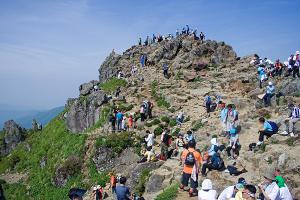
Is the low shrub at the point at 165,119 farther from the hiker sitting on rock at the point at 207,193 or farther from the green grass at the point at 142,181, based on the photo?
the hiker sitting on rock at the point at 207,193

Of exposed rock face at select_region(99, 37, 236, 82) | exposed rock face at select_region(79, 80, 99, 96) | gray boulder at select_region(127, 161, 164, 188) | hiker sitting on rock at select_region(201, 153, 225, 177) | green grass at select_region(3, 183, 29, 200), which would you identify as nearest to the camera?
hiker sitting on rock at select_region(201, 153, 225, 177)

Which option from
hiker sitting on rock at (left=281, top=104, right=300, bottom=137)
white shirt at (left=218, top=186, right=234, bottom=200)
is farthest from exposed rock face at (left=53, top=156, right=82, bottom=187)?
white shirt at (left=218, top=186, right=234, bottom=200)

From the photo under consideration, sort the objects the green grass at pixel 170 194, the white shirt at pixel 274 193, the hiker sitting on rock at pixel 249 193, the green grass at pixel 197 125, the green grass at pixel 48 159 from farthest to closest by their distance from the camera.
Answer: the green grass at pixel 48 159 → the green grass at pixel 197 125 → the green grass at pixel 170 194 → the white shirt at pixel 274 193 → the hiker sitting on rock at pixel 249 193

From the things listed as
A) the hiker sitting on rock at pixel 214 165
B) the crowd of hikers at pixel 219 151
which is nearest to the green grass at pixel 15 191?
the crowd of hikers at pixel 219 151

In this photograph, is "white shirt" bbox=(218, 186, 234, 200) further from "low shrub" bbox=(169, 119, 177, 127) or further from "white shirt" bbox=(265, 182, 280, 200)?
"low shrub" bbox=(169, 119, 177, 127)

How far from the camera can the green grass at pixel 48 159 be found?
1485 inches

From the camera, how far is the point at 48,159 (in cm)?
4469

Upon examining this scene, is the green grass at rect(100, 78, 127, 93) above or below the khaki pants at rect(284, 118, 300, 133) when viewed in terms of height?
above

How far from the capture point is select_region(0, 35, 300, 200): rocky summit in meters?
23.4

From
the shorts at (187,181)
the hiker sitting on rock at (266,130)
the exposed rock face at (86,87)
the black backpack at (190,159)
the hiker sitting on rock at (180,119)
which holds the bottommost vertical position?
the shorts at (187,181)

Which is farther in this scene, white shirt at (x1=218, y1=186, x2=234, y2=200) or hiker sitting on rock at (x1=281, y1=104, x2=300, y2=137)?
hiker sitting on rock at (x1=281, y1=104, x2=300, y2=137)

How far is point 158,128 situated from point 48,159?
16182mm

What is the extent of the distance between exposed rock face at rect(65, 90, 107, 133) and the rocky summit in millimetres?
128

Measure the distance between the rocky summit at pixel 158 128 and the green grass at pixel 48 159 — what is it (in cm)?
15
